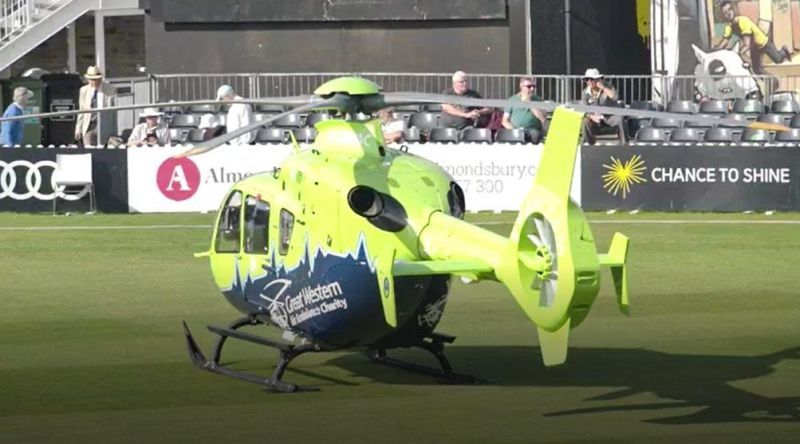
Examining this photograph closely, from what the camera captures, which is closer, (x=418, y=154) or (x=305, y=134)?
(x=418, y=154)

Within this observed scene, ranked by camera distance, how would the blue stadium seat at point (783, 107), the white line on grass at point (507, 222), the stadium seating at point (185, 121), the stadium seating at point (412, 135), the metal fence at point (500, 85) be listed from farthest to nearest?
the metal fence at point (500, 85)
the stadium seating at point (185, 121)
the blue stadium seat at point (783, 107)
the stadium seating at point (412, 135)
the white line on grass at point (507, 222)

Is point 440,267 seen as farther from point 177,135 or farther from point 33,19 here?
point 33,19

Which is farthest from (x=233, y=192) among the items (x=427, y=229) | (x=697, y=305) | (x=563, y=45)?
(x=563, y=45)

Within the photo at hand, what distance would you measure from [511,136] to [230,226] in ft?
48.0

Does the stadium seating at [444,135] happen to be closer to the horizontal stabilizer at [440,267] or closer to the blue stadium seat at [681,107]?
the blue stadium seat at [681,107]

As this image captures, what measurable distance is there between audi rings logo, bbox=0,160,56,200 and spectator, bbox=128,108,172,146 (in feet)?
6.61

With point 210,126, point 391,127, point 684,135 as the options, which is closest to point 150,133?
point 210,126

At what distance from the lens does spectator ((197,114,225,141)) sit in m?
32.4

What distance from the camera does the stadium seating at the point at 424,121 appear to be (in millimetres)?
32500

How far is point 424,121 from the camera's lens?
3266cm

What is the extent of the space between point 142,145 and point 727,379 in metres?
17.8

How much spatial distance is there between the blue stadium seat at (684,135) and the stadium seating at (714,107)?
2.32 meters

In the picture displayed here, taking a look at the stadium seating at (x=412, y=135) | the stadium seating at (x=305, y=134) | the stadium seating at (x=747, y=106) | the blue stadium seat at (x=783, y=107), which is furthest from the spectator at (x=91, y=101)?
the blue stadium seat at (x=783, y=107)

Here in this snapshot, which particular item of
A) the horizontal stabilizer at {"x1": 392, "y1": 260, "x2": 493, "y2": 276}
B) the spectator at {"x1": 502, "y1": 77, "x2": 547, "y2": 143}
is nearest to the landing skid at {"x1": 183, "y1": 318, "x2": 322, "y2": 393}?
the horizontal stabilizer at {"x1": 392, "y1": 260, "x2": 493, "y2": 276}
